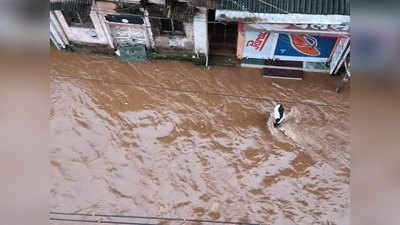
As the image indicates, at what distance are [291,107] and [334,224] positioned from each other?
524cm

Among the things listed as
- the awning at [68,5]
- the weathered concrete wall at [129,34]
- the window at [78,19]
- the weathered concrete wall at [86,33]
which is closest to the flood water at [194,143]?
the weathered concrete wall at [86,33]

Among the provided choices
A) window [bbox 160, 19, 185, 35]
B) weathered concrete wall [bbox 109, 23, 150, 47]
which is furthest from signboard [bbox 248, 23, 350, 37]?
weathered concrete wall [bbox 109, 23, 150, 47]

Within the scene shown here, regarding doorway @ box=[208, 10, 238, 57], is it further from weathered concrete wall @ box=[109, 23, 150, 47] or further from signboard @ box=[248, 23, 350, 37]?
weathered concrete wall @ box=[109, 23, 150, 47]

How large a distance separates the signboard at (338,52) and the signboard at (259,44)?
274cm

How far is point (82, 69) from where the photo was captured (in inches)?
596

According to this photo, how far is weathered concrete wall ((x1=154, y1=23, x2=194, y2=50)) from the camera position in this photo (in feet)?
45.5

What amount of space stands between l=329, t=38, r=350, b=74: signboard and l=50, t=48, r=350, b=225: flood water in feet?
2.20

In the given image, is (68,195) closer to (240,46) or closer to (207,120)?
(207,120)

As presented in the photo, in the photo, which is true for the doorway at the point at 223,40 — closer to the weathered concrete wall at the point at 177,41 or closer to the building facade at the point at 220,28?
the building facade at the point at 220,28
